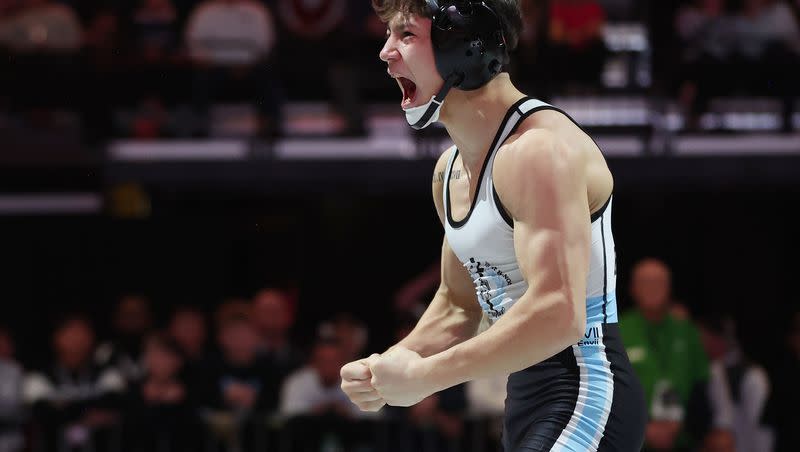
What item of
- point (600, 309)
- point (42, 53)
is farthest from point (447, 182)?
point (42, 53)

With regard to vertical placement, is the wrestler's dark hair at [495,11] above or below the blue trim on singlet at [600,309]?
above

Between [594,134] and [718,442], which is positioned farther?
[594,134]

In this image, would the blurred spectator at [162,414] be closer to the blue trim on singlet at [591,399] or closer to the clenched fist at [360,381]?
the clenched fist at [360,381]

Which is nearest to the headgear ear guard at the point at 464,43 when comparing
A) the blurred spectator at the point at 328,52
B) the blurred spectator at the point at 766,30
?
the blurred spectator at the point at 328,52

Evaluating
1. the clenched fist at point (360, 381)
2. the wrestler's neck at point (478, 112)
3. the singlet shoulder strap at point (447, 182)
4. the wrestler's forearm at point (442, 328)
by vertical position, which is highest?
the wrestler's neck at point (478, 112)

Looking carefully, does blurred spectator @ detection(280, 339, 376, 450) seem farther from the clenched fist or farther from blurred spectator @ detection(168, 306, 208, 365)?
the clenched fist

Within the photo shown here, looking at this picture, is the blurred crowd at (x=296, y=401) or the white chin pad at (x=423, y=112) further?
the blurred crowd at (x=296, y=401)

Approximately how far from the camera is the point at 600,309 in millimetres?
2812

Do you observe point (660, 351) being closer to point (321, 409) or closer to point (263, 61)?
point (321, 409)

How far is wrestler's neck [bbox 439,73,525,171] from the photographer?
111 inches

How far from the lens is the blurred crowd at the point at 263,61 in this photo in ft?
30.3

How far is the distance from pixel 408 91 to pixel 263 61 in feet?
22.1

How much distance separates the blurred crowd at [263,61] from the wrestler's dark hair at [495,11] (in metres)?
6.18

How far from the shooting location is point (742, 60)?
9.26 m
